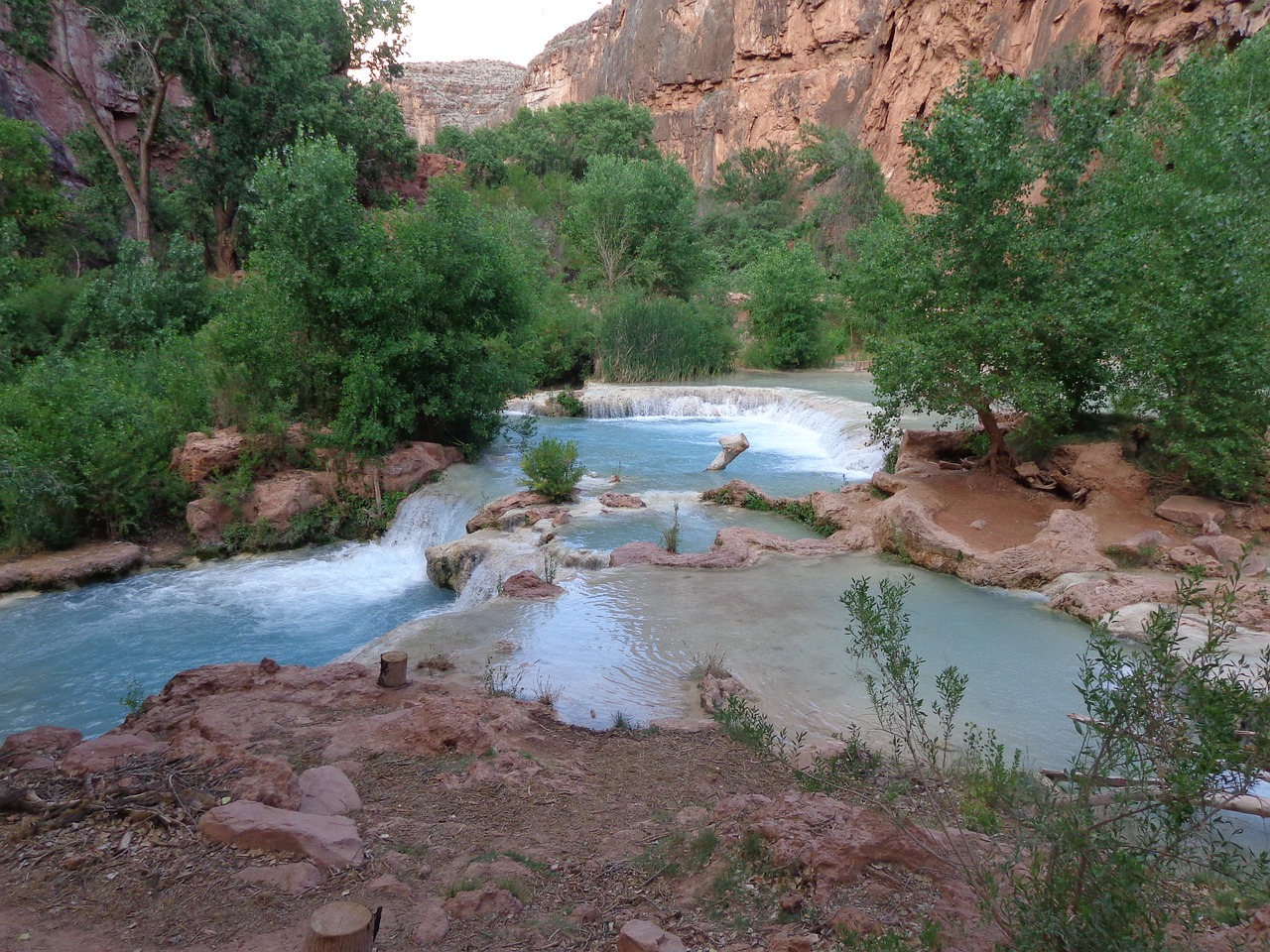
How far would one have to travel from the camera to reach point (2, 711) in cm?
651

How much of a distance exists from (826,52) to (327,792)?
1974 inches

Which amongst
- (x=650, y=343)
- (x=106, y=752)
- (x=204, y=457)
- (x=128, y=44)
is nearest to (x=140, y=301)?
(x=128, y=44)

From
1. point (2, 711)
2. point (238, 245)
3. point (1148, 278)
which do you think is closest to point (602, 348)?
point (238, 245)

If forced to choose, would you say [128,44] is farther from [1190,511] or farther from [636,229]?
[1190,511]

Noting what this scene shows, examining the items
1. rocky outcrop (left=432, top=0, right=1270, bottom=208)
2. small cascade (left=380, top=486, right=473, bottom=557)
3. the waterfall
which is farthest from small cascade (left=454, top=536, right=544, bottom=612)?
rocky outcrop (left=432, top=0, right=1270, bottom=208)

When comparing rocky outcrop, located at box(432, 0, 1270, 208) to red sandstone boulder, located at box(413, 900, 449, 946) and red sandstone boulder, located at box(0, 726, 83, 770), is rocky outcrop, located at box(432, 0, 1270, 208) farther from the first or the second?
red sandstone boulder, located at box(413, 900, 449, 946)

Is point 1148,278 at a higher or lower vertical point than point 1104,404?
higher

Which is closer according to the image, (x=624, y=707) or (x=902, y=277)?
(x=624, y=707)

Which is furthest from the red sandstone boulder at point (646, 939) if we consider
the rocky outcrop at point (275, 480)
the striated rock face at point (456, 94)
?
the striated rock face at point (456, 94)

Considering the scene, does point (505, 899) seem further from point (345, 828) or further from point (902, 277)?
point (902, 277)

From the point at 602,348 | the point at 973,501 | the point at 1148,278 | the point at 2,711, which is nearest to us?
the point at 2,711

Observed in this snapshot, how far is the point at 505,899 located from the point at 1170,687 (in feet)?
7.46

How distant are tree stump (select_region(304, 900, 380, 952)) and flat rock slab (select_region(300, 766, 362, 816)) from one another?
133 cm

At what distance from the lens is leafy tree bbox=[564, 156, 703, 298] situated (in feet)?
92.1
